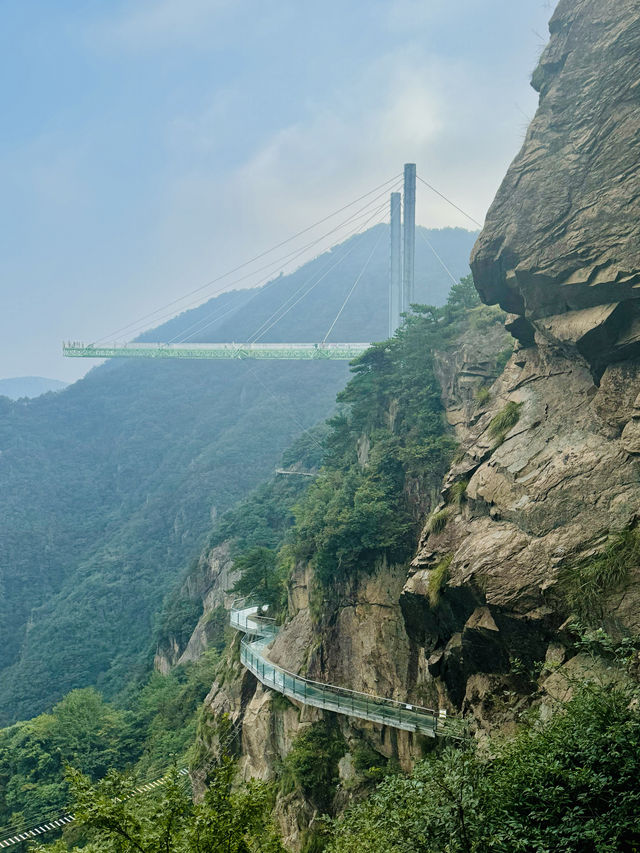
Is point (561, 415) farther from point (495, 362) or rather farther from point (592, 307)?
point (495, 362)

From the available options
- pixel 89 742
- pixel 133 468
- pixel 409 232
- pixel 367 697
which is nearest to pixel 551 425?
pixel 367 697

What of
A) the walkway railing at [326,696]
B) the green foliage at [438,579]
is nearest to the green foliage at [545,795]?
the walkway railing at [326,696]

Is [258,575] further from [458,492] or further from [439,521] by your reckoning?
[458,492]

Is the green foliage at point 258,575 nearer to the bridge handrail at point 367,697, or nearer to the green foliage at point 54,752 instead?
the bridge handrail at point 367,697

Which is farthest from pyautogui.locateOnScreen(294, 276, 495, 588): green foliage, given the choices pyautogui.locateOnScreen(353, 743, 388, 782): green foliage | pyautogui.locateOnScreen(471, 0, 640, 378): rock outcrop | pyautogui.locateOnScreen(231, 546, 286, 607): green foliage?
pyautogui.locateOnScreen(471, 0, 640, 378): rock outcrop

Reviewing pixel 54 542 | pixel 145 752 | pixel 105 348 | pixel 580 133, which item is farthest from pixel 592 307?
pixel 54 542
